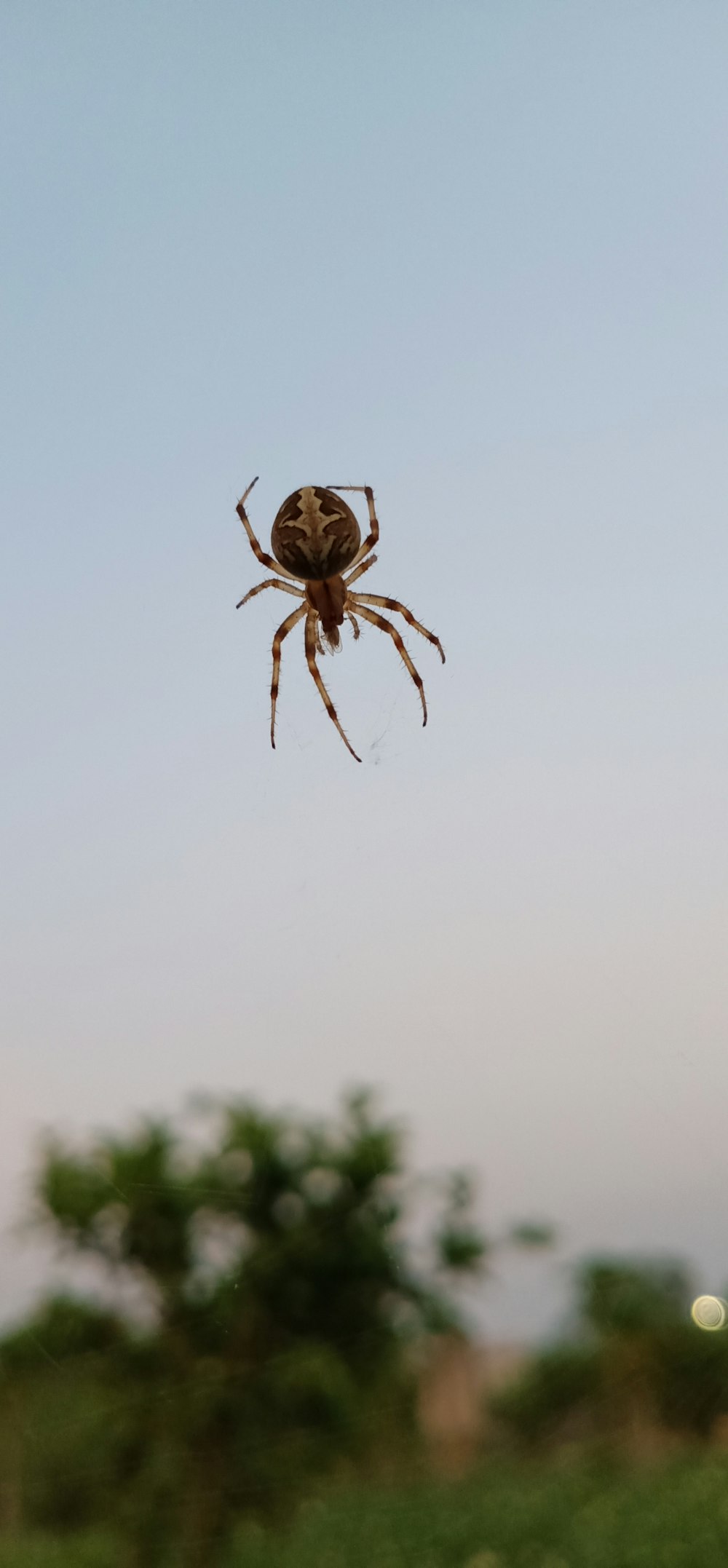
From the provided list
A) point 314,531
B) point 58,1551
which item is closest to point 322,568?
point 314,531

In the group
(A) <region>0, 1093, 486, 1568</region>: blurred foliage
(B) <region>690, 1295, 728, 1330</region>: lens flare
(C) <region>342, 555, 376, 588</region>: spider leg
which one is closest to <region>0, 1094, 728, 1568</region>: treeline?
(A) <region>0, 1093, 486, 1568</region>: blurred foliage

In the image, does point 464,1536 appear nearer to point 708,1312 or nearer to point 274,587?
point 708,1312

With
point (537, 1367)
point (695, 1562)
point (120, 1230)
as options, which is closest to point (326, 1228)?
point (120, 1230)

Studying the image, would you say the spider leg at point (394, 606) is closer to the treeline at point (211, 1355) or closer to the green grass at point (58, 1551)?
the treeline at point (211, 1355)

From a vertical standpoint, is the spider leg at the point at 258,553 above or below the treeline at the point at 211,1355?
above

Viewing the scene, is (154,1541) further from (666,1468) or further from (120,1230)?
(666,1468)

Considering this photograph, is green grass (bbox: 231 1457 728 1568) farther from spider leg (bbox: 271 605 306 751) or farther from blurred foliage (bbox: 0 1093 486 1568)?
spider leg (bbox: 271 605 306 751)

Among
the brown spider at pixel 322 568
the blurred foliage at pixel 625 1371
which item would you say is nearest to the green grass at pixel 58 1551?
the blurred foliage at pixel 625 1371
